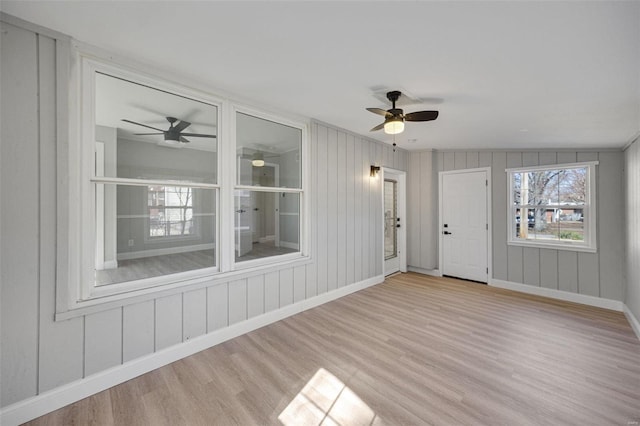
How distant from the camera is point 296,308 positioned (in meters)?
3.46

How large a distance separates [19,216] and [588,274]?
21.0 ft

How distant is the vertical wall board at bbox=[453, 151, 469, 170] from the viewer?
505 centimetres

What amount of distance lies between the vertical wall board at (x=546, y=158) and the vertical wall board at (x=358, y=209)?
114 inches

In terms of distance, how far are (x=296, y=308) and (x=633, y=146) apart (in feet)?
15.3

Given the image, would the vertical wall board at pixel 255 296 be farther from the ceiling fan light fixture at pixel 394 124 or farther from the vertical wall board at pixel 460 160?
the vertical wall board at pixel 460 160

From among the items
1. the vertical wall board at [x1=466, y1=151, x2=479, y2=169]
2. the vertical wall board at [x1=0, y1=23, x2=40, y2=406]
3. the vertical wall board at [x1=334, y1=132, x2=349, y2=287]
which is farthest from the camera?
the vertical wall board at [x1=466, y1=151, x2=479, y2=169]

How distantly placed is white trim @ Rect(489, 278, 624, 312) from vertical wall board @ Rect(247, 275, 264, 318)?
13.5 ft

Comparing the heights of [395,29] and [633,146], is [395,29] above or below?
above

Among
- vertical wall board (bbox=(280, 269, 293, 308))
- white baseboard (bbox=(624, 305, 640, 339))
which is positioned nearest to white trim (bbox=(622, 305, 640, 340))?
white baseboard (bbox=(624, 305, 640, 339))

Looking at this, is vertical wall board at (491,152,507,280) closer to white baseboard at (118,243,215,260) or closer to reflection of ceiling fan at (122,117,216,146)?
white baseboard at (118,243,215,260)

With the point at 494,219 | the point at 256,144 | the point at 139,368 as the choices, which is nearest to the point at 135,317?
the point at 139,368

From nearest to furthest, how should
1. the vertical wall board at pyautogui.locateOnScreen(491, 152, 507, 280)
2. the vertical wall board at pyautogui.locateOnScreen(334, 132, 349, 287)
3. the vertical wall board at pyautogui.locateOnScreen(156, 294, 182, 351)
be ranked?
the vertical wall board at pyautogui.locateOnScreen(156, 294, 182, 351) → the vertical wall board at pyautogui.locateOnScreen(334, 132, 349, 287) → the vertical wall board at pyautogui.locateOnScreen(491, 152, 507, 280)

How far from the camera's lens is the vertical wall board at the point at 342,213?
4.08 m

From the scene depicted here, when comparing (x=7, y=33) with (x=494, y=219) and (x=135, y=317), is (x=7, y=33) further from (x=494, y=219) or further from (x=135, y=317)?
(x=494, y=219)
